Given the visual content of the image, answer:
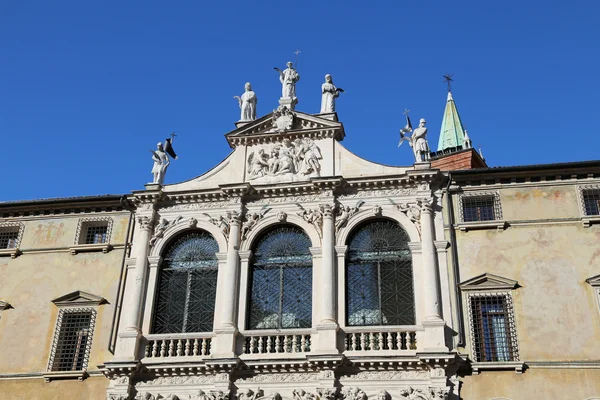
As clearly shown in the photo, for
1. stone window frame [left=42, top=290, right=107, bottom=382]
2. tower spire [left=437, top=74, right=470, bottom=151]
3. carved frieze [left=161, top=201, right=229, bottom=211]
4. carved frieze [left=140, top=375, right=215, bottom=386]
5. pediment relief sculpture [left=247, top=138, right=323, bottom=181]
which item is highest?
tower spire [left=437, top=74, right=470, bottom=151]

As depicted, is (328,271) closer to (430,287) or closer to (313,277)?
(313,277)

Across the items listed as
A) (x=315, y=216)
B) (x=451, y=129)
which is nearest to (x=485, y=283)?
(x=315, y=216)

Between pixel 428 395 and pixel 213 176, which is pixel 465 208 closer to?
pixel 428 395

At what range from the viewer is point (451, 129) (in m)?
47.6

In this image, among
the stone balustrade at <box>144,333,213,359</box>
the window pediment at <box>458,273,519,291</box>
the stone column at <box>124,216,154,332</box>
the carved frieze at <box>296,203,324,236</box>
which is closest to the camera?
the window pediment at <box>458,273,519,291</box>

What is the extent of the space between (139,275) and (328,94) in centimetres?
917

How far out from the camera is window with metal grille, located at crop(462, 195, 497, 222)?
22719mm

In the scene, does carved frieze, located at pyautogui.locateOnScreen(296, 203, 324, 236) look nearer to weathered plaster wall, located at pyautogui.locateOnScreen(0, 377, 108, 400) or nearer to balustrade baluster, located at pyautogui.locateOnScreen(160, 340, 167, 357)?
balustrade baluster, located at pyautogui.locateOnScreen(160, 340, 167, 357)

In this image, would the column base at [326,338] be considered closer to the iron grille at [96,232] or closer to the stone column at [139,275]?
the stone column at [139,275]

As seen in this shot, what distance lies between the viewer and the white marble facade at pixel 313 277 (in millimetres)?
20438

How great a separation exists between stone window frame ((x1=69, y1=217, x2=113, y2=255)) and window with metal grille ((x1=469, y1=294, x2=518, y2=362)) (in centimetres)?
1221

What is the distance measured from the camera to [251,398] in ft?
68.2

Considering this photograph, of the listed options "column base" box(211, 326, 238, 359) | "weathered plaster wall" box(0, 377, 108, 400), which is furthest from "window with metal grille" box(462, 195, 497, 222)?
"weathered plaster wall" box(0, 377, 108, 400)

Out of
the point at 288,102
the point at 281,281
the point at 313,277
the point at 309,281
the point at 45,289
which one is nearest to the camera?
the point at 313,277
